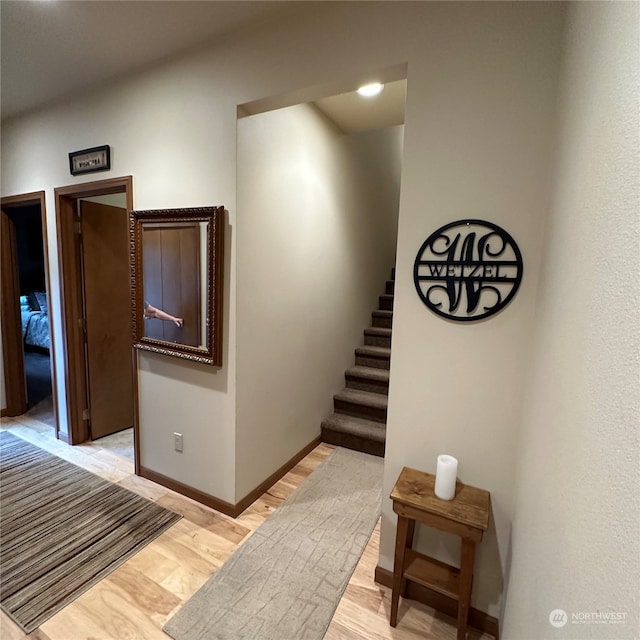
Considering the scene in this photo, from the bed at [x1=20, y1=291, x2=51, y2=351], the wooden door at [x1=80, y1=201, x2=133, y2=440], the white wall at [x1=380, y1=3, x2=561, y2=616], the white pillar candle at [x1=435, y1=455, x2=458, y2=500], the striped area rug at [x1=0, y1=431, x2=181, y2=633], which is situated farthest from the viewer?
the bed at [x1=20, y1=291, x2=51, y2=351]

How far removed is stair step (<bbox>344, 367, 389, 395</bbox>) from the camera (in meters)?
3.29

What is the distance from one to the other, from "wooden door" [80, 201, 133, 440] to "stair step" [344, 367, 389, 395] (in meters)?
2.16

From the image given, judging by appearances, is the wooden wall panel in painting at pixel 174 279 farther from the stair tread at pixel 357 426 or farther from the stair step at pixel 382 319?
the stair step at pixel 382 319

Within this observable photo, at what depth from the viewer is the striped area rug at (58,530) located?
157cm

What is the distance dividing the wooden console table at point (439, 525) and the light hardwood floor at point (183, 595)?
13 centimetres

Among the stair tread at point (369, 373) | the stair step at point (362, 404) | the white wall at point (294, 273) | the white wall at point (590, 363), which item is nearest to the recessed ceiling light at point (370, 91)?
the white wall at point (294, 273)

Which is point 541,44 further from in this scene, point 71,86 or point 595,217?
point 71,86

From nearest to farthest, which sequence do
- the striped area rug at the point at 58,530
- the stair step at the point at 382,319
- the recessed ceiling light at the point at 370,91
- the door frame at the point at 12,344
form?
the striped area rug at the point at 58,530, the recessed ceiling light at the point at 370,91, the door frame at the point at 12,344, the stair step at the point at 382,319

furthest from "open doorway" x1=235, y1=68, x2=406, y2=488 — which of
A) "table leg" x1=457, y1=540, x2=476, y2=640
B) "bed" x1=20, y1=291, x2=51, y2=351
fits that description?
"bed" x1=20, y1=291, x2=51, y2=351

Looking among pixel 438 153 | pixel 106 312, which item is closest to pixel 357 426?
pixel 438 153

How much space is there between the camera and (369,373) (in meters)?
3.37

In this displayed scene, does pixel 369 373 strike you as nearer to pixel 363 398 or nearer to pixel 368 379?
pixel 368 379

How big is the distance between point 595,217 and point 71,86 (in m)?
3.14

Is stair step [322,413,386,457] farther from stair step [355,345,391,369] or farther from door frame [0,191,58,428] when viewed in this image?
door frame [0,191,58,428]
